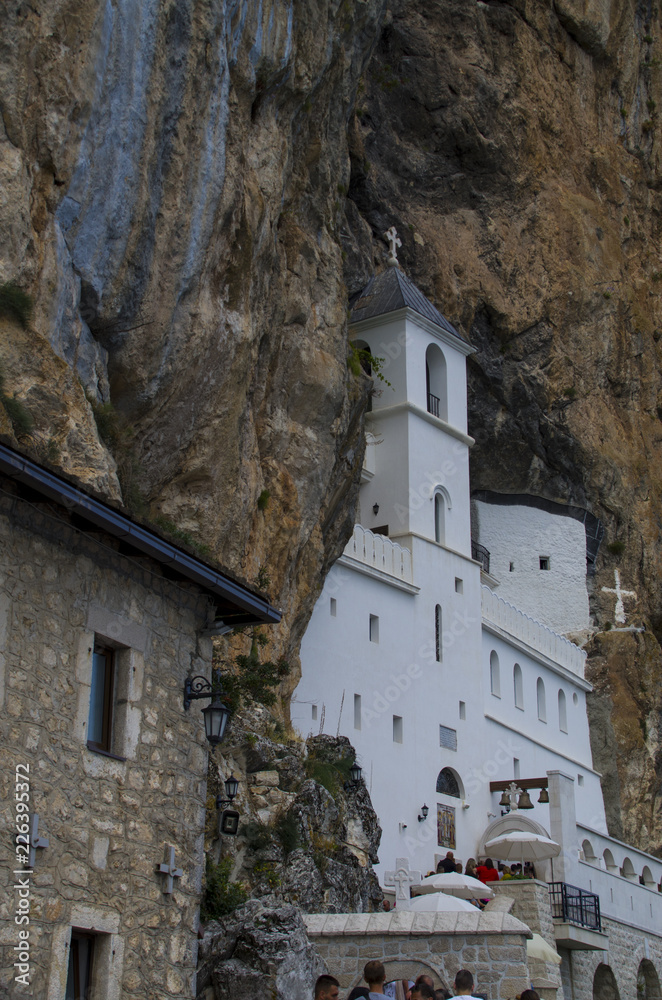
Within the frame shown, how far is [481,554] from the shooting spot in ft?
113

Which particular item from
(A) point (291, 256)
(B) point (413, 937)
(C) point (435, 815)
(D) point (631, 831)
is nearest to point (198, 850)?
(B) point (413, 937)

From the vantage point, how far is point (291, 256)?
66.4 feet

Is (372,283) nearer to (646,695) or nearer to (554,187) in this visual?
(554,187)

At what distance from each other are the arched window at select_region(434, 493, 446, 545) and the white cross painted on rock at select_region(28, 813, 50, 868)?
69.8 ft

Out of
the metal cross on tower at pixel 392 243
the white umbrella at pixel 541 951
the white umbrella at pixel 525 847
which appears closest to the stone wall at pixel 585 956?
the white umbrella at pixel 541 951

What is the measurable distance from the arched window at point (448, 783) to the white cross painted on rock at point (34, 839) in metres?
18.7

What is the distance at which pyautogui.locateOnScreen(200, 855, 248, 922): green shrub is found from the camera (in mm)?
10406

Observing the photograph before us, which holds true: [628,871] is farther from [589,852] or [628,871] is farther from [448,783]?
[448,783]

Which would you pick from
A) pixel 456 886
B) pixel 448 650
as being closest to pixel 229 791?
pixel 456 886

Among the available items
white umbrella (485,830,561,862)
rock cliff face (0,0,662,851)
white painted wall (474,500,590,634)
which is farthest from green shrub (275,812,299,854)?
white painted wall (474,500,590,634)

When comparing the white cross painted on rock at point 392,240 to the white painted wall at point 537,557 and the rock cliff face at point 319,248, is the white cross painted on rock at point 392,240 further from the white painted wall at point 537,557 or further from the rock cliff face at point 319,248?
the white painted wall at point 537,557

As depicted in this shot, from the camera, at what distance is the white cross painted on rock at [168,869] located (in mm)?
9586

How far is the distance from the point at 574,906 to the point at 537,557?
12988mm

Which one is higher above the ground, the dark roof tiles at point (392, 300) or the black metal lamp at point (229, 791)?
the dark roof tiles at point (392, 300)
